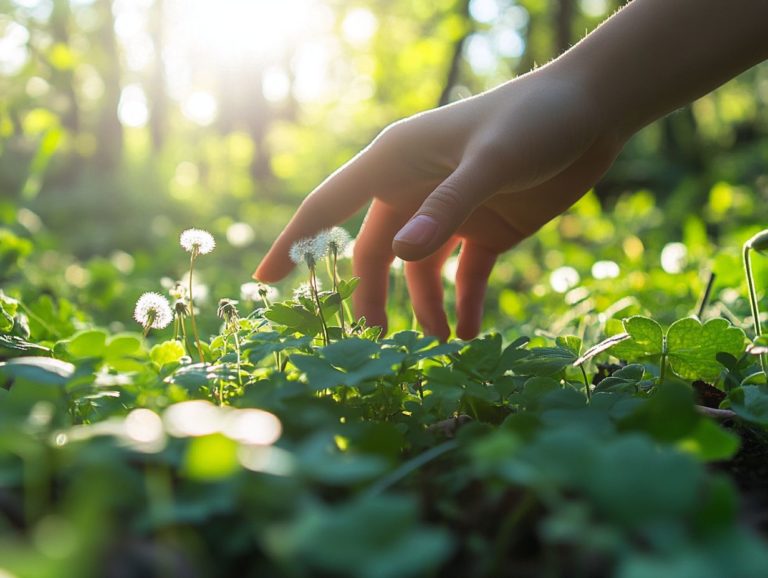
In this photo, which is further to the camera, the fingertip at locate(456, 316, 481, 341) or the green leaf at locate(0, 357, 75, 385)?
the fingertip at locate(456, 316, 481, 341)

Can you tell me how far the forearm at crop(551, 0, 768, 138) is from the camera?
5.47 ft

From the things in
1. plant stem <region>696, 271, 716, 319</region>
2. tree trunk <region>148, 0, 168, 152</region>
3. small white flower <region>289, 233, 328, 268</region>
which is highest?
tree trunk <region>148, 0, 168, 152</region>

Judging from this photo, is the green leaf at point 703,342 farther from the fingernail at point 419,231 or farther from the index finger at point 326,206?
the index finger at point 326,206

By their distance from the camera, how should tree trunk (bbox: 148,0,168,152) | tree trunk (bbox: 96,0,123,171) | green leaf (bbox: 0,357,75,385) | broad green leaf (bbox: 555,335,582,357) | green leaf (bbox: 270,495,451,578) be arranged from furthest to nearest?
tree trunk (bbox: 148,0,168,152) → tree trunk (bbox: 96,0,123,171) → broad green leaf (bbox: 555,335,582,357) → green leaf (bbox: 0,357,75,385) → green leaf (bbox: 270,495,451,578)

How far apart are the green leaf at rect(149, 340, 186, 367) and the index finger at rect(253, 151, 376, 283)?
746 mm

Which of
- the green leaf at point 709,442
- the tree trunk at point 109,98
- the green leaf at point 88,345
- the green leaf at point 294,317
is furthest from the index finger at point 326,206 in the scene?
the tree trunk at point 109,98

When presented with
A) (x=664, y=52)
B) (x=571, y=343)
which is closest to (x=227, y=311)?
(x=571, y=343)

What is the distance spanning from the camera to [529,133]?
5.46 ft

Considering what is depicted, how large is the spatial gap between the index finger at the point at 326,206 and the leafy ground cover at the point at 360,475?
0.84 meters

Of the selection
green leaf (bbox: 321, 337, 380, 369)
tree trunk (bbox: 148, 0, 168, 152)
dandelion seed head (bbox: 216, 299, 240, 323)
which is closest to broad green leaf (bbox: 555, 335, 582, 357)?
green leaf (bbox: 321, 337, 380, 369)

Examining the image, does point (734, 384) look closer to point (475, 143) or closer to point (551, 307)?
point (475, 143)

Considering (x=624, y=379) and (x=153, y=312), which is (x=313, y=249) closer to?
(x=153, y=312)

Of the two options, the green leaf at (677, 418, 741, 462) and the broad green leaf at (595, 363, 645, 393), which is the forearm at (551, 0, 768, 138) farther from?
the green leaf at (677, 418, 741, 462)

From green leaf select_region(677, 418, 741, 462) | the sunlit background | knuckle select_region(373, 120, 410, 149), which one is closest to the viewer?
green leaf select_region(677, 418, 741, 462)
